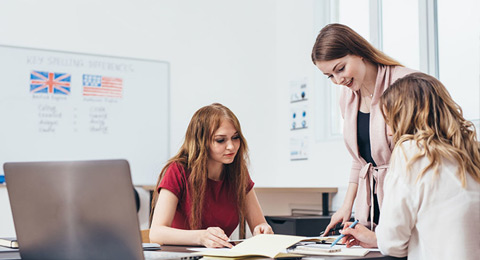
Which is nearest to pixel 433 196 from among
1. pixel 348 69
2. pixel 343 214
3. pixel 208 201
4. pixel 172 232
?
pixel 343 214

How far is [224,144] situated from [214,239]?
0.50m

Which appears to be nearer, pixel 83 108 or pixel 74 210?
pixel 74 210

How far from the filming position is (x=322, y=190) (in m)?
3.45

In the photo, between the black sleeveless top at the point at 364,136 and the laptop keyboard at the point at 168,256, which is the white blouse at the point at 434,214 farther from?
the black sleeveless top at the point at 364,136

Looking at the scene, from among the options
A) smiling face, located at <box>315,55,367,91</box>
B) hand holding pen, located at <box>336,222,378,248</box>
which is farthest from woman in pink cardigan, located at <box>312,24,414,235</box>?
hand holding pen, located at <box>336,222,378,248</box>

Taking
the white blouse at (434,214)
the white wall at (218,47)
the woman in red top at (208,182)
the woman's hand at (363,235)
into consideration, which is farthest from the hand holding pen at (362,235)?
the white wall at (218,47)

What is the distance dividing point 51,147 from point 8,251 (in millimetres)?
2146

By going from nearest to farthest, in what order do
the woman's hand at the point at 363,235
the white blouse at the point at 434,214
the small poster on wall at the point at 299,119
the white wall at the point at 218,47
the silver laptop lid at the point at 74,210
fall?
1. the silver laptop lid at the point at 74,210
2. the white blouse at the point at 434,214
3. the woman's hand at the point at 363,235
4. the white wall at the point at 218,47
5. the small poster on wall at the point at 299,119

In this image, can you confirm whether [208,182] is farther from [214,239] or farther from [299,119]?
[299,119]

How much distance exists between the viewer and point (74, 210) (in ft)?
3.64

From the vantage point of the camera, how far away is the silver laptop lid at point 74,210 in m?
1.05

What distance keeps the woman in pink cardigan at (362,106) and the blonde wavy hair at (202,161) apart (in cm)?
38

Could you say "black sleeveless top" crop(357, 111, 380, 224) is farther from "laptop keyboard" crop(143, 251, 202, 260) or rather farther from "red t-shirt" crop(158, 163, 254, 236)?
"laptop keyboard" crop(143, 251, 202, 260)

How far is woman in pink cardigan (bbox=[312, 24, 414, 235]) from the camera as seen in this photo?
1.83m
